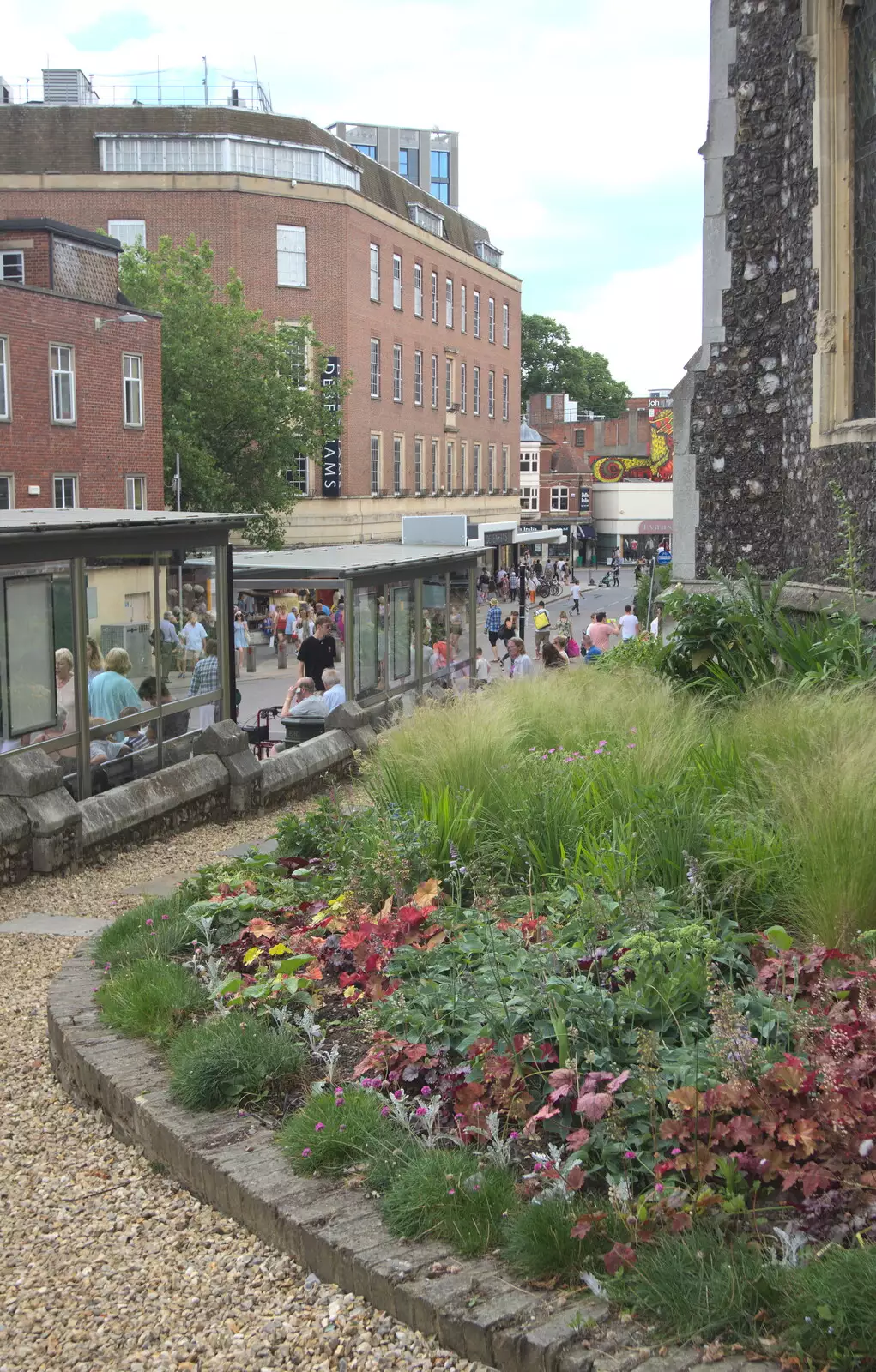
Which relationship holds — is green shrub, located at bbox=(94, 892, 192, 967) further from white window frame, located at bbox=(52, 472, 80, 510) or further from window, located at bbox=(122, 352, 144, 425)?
window, located at bbox=(122, 352, 144, 425)

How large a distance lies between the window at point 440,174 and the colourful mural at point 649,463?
86.4 ft

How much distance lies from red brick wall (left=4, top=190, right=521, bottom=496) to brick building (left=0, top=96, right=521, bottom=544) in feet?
0.19

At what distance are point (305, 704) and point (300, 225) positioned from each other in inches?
1526

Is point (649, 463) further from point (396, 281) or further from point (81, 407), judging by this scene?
point (81, 407)

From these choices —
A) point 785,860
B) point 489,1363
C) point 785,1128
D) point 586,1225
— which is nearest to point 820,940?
point 785,860

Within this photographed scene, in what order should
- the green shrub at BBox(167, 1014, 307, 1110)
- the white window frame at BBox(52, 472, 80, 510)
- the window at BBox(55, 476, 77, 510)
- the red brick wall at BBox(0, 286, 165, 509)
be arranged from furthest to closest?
1. the window at BBox(55, 476, 77, 510)
2. the white window frame at BBox(52, 472, 80, 510)
3. the red brick wall at BBox(0, 286, 165, 509)
4. the green shrub at BBox(167, 1014, 307, 1110)

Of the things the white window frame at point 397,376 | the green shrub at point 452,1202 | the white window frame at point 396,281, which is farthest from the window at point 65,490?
the green shrub at point 452,1202

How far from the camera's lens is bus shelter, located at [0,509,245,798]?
10352mm

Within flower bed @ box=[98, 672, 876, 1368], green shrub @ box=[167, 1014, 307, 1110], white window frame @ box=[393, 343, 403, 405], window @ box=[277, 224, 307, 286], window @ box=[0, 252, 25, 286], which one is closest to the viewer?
flower bed @ box=[98, 672, 876, 1368]

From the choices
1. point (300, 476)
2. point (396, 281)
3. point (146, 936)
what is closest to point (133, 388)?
point (300, 476)

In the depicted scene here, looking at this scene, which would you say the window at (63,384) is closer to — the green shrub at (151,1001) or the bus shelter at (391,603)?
the bus shelter at (391,603)

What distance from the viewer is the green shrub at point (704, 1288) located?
3174 mm

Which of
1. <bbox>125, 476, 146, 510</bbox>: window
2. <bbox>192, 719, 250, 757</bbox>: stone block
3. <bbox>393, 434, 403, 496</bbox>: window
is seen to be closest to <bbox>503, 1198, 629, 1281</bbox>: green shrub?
<bbox>192, 719, 250, 757</bbox>: stone block

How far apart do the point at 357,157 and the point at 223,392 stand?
22579mm
